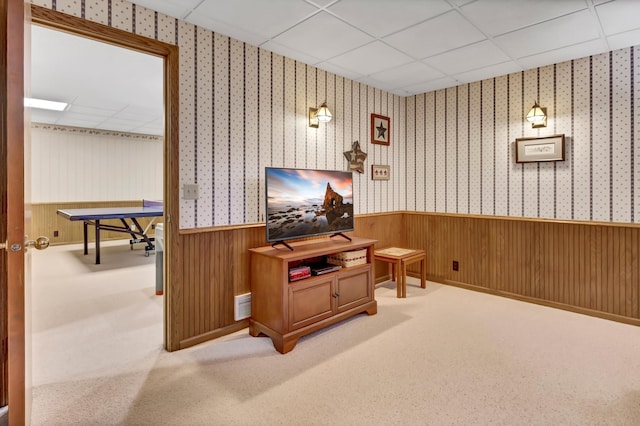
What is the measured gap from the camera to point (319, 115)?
347 cm

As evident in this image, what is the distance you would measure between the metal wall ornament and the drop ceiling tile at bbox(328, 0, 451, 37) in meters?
1.46

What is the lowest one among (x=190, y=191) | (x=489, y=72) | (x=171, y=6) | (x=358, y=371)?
(x=358, y=371)

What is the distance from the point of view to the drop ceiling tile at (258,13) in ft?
7.68

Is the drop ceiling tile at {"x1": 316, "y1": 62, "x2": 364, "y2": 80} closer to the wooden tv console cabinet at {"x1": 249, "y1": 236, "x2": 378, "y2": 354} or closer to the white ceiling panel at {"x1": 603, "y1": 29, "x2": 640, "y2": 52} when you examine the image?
the wooden tv console cabinet at {"x1": 249, "y1": 236, "x2": 378, "y2": 354}

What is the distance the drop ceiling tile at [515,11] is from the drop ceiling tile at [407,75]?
919mm

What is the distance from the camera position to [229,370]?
232 centimetres

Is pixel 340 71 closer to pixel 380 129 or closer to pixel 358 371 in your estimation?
pixel 380 129

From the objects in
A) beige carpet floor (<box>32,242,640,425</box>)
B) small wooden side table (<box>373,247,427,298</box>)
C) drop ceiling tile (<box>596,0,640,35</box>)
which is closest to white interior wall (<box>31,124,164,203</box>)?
beige carpet floor (<box>32,242,640,425</box>)

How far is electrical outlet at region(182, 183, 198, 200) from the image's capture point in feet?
8.63

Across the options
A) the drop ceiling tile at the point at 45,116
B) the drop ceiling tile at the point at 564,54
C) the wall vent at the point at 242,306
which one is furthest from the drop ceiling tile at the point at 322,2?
the drop ceiling tile at the point at 45,116

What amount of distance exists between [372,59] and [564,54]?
70.2 inches

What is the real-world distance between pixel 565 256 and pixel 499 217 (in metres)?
0.73

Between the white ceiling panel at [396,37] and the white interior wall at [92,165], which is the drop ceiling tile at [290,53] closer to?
the white ceiling panel at [396,37]

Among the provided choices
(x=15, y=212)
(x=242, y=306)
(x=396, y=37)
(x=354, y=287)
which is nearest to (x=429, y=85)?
(x=396, y=37)
